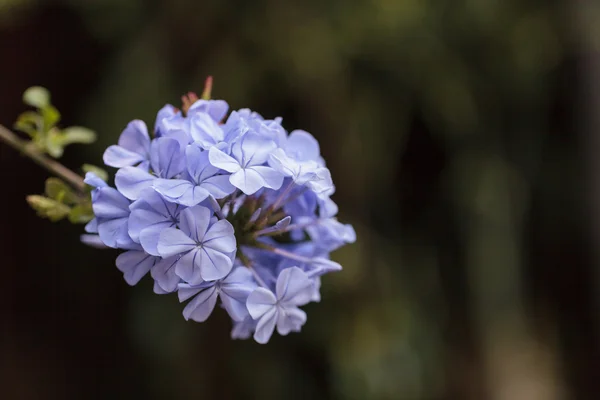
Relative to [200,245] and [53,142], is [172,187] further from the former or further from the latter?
[53,142]

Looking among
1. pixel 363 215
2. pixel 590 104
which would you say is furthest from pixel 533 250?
pixel 363 215

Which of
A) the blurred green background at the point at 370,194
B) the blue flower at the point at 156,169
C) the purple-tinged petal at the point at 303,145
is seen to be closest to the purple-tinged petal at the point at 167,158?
the blue flower at the point at 156,169

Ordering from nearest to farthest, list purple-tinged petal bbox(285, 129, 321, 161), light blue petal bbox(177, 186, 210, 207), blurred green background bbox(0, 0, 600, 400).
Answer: light blue petal bbox(177, 186, 210, 207)
purple-tinged petal bbox(285, 129, 321, 161)
blurred green background bbox(0, 0, 600, 400)

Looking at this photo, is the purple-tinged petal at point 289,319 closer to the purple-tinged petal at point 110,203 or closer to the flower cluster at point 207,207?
the flower cluster at point 207,207

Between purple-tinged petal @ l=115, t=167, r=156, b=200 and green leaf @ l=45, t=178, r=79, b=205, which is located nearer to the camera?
purple-tinged petal @ l=115, t=167, r=156, b=200

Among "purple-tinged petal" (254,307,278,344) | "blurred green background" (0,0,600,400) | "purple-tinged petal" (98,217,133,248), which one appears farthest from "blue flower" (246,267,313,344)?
"blurred green background" (0,0,600,400)

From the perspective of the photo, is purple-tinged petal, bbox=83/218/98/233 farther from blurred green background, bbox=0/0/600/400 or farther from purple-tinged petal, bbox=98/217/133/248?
blurred green background, bbox=0/0/600/400

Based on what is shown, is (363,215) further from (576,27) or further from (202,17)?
(576,27)
